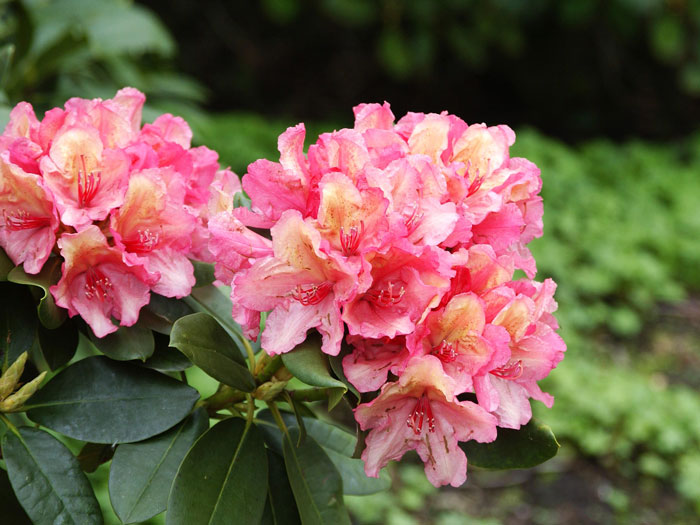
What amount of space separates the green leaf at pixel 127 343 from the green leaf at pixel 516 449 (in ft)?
1.13

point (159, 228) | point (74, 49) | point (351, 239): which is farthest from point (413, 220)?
point (74, 49)

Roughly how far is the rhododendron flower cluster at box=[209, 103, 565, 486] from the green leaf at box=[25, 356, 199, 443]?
0.12 metres

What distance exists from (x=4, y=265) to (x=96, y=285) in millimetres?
92

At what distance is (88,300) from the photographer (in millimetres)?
856

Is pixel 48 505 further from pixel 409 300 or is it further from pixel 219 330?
pixel 409 300

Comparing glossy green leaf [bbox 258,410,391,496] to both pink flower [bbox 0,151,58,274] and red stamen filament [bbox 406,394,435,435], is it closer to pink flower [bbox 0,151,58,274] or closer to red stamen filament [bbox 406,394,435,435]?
red stamen filament [bbox 406,394,435,435]

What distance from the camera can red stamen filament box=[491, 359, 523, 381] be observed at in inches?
32.3

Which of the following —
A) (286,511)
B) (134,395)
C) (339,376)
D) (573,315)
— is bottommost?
(573,315)

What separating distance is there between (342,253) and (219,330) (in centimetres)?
18

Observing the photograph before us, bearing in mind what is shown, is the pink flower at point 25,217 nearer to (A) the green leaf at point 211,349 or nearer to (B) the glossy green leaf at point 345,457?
(A) the green leaf at point 211,349

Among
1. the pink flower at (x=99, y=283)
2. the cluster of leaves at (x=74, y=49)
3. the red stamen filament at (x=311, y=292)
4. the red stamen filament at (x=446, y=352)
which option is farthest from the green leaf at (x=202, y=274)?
the cluster of leaves at (x=74, y=49)


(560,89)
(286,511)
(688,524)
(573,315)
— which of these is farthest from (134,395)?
(560,89)

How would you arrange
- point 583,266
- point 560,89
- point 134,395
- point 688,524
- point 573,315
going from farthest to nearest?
point 560,89
point 583,266
point 573,315
point 688,524
point 134,395

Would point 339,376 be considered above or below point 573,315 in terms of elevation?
above
